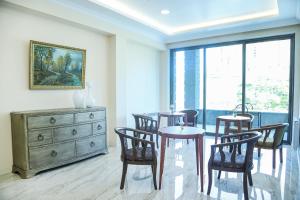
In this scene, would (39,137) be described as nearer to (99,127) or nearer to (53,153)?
(53,153)

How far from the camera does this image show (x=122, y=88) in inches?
199

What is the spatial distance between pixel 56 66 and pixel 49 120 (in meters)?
1.04

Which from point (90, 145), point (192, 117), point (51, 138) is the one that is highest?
point (192, 117)

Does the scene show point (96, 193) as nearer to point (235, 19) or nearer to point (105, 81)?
point (105, 81)

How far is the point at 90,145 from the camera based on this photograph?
396 centimetres

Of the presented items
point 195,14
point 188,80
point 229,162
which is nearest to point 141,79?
point 188,80

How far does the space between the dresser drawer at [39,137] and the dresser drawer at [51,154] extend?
0.09 m

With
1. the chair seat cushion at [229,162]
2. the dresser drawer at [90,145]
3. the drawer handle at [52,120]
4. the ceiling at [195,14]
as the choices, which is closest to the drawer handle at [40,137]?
the drawer handle at [52,120]

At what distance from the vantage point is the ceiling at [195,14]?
3.96 metres

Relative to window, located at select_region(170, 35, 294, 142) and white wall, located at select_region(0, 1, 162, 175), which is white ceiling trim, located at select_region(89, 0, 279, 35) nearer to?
white wall, located at select_region(0, 1, 162, 175)

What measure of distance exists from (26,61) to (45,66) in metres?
0.29

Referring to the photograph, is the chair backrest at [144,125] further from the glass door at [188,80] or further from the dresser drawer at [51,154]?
the glass door at [188,80]

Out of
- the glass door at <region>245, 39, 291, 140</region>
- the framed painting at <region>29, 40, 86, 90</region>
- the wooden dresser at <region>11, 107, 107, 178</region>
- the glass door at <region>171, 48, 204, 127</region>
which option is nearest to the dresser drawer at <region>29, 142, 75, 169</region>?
the wooden dresser at <region>11, 107, 107, 178</region>

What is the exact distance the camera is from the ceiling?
13.0 feet
